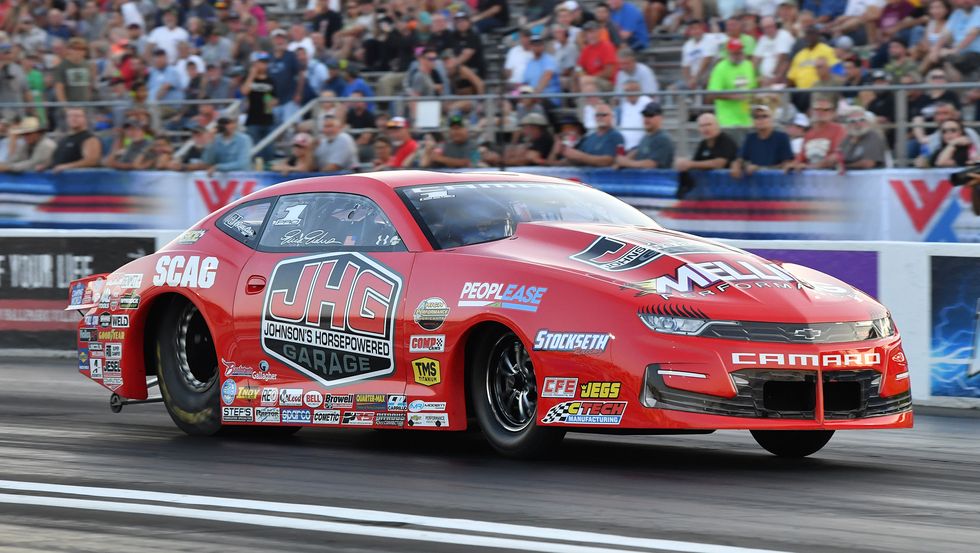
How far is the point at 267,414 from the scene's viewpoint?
8.42 m

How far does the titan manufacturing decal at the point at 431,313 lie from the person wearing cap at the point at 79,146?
1320cm

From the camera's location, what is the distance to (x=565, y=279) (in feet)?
23.5

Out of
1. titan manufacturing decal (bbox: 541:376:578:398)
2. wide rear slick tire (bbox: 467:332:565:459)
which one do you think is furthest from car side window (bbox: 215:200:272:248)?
titan manufacturing decal (bbox: 541:376:578:398)

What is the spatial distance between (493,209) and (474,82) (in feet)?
31.6

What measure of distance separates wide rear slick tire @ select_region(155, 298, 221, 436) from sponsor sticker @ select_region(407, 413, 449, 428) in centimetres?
166

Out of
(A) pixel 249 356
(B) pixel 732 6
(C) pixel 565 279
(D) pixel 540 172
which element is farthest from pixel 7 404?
(B) pixel 732 6

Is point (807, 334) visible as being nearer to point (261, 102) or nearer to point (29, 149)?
point (261, 102)

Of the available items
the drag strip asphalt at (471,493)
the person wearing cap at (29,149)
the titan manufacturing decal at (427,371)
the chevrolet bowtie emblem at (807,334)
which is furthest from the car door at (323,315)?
the person wearing cap at (29,149)

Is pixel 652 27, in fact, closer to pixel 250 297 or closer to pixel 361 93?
pixel 361 93

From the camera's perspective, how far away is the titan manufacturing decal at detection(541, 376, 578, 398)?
277 inches

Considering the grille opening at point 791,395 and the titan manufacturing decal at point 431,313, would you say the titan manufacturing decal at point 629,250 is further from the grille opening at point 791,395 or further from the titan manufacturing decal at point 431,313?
the grille opening at point 791,395

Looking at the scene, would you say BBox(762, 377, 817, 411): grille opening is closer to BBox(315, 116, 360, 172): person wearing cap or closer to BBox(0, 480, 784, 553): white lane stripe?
BBox(0, 480, 784, 553): white lane stripe

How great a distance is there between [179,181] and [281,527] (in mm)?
13987

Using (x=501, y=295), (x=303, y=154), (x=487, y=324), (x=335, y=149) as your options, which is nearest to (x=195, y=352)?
(x=487, y=324)
